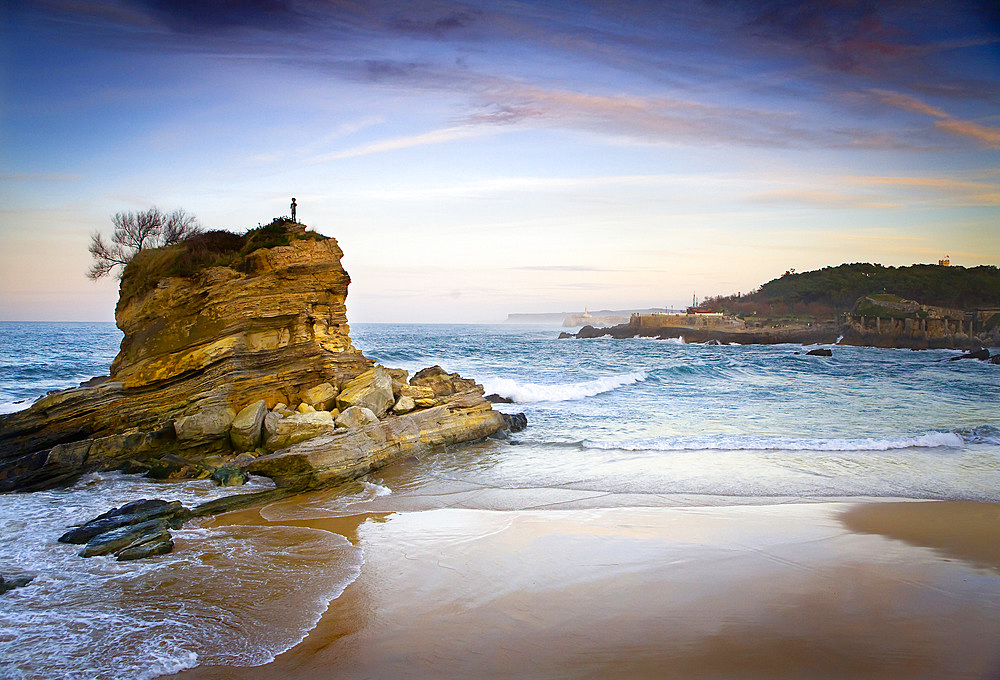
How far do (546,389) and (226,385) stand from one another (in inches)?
589

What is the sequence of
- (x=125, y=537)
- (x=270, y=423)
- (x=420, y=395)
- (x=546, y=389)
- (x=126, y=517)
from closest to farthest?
(x=125, y=537), (x=126, y=517), (x=270, y=423), (x=420, y=395), (x=546, y=389)

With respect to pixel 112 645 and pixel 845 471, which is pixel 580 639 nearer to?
pixel 112 645

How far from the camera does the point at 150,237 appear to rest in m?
16.1

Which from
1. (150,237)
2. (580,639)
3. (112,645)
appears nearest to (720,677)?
(580,639)

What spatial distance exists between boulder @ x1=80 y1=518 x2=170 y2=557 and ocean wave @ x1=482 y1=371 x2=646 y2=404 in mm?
16845

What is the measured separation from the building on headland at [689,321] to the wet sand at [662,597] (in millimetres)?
91368

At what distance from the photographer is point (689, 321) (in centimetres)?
9981

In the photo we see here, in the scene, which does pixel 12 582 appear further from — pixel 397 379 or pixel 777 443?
pixel 777 443

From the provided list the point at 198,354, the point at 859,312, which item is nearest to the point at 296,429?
the point at 198,354

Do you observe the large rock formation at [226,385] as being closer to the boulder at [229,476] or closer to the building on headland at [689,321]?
the boulder at [229,476]

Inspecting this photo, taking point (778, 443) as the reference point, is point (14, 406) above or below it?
below

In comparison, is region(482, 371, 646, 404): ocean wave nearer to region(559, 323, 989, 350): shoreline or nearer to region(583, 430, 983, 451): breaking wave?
region(583, 430, 983, 451): breaking wave

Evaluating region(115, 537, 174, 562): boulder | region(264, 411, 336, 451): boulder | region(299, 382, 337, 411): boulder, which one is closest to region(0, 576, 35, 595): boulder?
region(115, 537, 174, 562): boulder

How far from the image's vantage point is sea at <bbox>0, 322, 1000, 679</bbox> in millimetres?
5684
